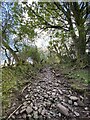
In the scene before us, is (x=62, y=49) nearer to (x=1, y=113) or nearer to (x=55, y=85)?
(x=55, y=85)

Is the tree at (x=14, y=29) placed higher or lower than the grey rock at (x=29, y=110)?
higher

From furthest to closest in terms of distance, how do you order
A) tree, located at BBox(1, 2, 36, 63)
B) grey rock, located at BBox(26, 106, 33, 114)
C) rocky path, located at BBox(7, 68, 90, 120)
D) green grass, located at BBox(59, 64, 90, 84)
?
tree, located at BBox(1, 2, 36, 63)
green grass, located at BBox(59, 64, 90, 84)
grey rock, located at BBox(26, 106, 33, 114)
rocky path, located at BBox(7, 68, 90, 120)

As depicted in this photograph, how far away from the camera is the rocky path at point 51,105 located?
3.42 meters

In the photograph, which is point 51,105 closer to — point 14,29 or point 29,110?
point 29,110

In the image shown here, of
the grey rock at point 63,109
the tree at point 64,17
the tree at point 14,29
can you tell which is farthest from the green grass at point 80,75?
the tree at point 14,29

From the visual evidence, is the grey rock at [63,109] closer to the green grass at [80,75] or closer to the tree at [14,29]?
the green grass at [80,75]

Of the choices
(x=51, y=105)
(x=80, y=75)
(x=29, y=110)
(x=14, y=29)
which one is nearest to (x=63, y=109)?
(x=51, y=105)

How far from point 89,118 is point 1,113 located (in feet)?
4.91

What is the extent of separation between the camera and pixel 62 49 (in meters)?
10.1

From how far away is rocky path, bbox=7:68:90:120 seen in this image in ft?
11.2

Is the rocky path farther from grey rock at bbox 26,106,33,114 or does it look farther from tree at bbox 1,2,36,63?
tree at bbox 1,2,36,63

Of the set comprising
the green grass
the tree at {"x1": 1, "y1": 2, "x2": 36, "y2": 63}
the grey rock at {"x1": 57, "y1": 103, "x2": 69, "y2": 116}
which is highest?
the tree at {"x1": 1, "y1": 2, "x2": 36, "y2": 63}

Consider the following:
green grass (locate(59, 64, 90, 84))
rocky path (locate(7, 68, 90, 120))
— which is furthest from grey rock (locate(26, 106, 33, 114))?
green grass (locate(59, 64, 90, 84))

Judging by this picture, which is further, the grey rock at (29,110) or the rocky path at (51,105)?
the grey rock at (29,110)
